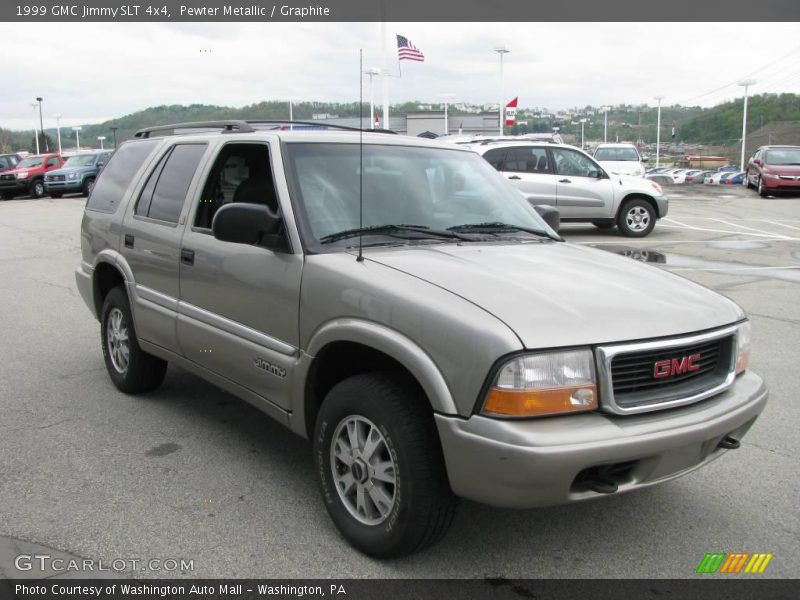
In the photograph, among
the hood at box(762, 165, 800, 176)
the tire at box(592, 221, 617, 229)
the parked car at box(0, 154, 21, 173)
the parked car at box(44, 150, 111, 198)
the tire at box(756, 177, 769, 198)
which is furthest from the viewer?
the parked car at box(0, 154, 21, 173)

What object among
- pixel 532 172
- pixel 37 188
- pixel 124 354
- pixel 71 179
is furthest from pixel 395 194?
pixel 37 188

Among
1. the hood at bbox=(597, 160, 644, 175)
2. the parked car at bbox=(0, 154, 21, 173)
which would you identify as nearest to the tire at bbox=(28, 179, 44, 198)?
the parked car at bbox=(0, 154, 21, 173)

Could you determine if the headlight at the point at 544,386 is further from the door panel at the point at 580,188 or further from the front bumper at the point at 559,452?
the door panel at the point at 580,188

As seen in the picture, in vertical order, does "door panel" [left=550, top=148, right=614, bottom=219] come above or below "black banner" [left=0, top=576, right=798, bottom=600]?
above

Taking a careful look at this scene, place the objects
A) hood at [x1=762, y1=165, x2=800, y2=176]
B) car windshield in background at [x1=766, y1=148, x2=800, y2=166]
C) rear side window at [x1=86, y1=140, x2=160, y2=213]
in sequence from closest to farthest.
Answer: rear side window at [x1=86, y1=140, x2=160, y2=213] < hood at [x1=762, y1=165, x2=800, y2=176] < car windshield in background at [x1=766, y1=148, x2=800, y2=166]

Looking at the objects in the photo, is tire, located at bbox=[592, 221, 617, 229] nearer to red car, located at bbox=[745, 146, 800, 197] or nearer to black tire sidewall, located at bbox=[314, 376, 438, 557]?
red car, located at bbox=[745, 146, 800, 197]

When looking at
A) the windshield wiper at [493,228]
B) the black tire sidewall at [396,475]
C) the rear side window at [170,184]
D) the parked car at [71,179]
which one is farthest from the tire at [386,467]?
the parked car at [71,179]

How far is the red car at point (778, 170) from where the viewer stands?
23016mm

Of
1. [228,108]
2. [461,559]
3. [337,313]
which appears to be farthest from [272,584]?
[228,108]

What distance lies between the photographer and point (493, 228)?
13.3 ft

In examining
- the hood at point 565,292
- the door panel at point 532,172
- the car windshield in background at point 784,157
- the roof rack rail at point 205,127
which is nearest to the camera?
the hood at point 565,292

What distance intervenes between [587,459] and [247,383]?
1911 millimetres

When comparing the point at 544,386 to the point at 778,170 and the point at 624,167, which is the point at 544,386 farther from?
the point at 778,170

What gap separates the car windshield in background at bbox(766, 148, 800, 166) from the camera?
23.7 meters
